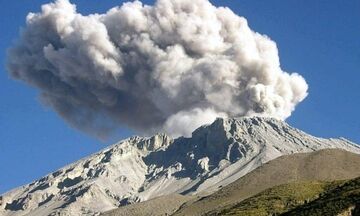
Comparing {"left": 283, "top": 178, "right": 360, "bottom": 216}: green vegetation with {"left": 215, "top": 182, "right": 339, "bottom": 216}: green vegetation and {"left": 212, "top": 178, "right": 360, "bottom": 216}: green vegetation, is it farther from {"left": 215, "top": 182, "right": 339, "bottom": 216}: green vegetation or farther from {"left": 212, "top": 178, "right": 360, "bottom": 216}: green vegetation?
{"left": 215, "top": 182, "right": 339, "bottom": 216}: green vegetation

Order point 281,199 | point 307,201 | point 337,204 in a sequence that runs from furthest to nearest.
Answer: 1. point 281,199
2. point 307,201
3. point 337,204

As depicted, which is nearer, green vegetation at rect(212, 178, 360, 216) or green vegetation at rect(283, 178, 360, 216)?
green vegetation at rect(283, 178, 360, 216)

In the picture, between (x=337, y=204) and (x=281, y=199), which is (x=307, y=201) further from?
(x=337, y=204)

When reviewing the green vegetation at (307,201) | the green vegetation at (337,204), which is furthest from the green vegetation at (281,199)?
the green vegetation at (337,204)

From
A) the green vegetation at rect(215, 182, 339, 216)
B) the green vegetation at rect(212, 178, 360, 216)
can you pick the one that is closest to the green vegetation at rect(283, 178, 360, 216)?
the green vegetation at rect(212, 178, 360, 216)

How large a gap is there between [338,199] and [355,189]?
193 inches

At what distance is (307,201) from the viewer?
410ft

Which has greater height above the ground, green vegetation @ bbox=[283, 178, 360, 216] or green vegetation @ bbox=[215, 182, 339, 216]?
green vegetation @ bbox=[215, 182, 339, 216]

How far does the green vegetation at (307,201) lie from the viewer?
316 ft

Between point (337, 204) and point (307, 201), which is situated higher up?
point (307, 201)

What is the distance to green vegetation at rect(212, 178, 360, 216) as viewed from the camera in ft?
316

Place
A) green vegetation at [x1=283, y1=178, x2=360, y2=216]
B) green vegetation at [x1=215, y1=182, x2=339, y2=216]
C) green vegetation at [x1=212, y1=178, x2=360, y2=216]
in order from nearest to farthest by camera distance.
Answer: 1. green vegetation at [x1=283, y1=178, x2=360, y2=216]
2. green vegetation at [x1=212, y1=178, x2=360, y2=216]
3. green vegetation at [x1=215, y1=182, x2=339, y2=216]

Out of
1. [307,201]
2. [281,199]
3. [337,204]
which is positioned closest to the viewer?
[337,204]

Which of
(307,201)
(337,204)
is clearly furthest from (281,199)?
(337,204)
